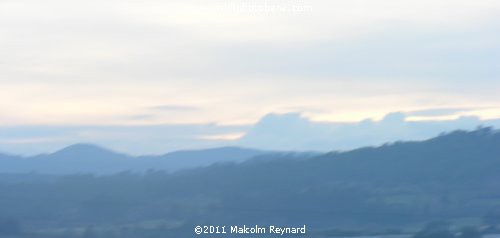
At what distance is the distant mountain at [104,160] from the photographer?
3368cm

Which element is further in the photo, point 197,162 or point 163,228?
point 197,162

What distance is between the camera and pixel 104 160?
36.6 meters

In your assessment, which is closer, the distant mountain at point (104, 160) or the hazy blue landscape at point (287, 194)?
the hazy blue landscape at point (287, 194)

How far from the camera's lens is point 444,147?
31.6m

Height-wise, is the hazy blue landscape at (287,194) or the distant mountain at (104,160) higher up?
the distant mountain at (104,160)

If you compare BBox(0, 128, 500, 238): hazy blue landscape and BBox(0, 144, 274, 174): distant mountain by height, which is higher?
BBox(0, 144, 274, 174): distant mountain

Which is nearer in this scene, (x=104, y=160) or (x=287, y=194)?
(x=287, y=194)

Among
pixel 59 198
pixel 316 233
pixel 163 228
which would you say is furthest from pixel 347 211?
pixel 59 198

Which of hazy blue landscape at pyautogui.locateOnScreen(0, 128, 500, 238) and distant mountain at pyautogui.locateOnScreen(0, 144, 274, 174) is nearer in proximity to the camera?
hazy blue landscape at pyautogui.locateOnScreen(0, 128, 500, 238)

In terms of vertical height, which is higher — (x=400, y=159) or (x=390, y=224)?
(x=400, y=159)

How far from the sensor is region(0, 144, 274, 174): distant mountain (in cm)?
3368

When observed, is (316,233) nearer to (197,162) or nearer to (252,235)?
(252,235)

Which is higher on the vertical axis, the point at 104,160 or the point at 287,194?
the point at 104,160

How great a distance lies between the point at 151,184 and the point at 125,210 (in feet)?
11.8
